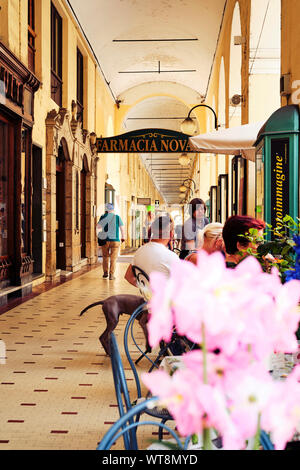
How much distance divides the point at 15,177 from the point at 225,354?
24.5 ft

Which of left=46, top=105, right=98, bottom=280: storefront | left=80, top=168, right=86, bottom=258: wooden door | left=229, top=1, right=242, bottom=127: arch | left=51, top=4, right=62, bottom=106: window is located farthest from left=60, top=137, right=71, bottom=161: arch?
left=229, top=1, right=242, bottom=127: arch

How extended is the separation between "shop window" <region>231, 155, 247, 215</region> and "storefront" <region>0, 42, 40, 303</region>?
333cm

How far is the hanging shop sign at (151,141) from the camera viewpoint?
512 inches

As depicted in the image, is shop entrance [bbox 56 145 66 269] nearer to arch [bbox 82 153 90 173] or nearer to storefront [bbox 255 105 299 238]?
arch [bbox 82 153 90 173]

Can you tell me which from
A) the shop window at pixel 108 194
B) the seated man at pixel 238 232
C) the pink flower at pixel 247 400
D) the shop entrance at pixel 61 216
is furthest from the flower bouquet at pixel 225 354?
the shop window at pixel 108 194

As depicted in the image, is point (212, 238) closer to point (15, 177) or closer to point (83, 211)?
point (15, 177)

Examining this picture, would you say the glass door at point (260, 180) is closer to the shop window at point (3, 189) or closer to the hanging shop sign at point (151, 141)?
the shop window at point (3, 189)

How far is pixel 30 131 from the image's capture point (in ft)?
27.8

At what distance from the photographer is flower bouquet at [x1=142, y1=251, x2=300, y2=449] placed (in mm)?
689

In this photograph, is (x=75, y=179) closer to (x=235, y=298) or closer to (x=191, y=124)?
(x=191, y=124)

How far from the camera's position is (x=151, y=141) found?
13156 mm

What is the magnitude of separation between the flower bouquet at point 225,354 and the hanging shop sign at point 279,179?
4.09 m

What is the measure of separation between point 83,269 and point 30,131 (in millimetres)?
4971
